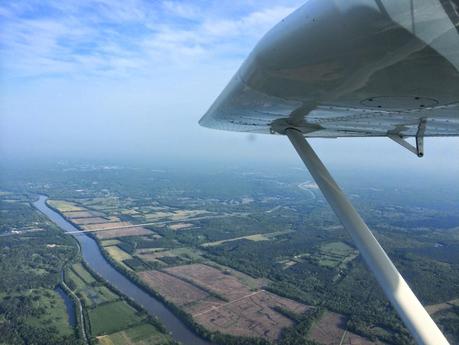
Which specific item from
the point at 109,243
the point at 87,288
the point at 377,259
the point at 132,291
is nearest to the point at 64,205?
the point at 109,243

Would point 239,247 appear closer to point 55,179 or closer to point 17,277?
point 17,277

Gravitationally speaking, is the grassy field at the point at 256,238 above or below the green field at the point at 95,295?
below

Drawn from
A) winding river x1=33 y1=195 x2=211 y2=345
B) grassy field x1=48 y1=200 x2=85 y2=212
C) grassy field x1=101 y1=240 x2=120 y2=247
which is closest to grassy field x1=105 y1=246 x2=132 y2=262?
winding river x1=33 y1=195 x2=211 y2=345

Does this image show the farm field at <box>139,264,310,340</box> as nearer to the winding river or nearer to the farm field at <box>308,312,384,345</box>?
the winding river

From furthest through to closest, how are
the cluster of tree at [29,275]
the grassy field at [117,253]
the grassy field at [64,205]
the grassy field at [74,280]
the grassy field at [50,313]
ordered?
1. the grassy field at [64,205]
2. the grassy field at [117,253]
3. the grassy field at [74,280]
4. the grassy field at [50,313]
5. the cluster of tree at [29,275]

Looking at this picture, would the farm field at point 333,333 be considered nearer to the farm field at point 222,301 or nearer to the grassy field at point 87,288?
the farm field at point 222,301

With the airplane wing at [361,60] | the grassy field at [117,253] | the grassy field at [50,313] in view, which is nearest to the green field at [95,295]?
the grassy field at [50,313]

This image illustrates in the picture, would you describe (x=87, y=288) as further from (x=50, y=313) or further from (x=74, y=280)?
(x=50, y=313)
